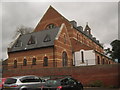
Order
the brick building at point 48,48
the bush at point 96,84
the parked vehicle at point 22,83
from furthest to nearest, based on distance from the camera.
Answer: the brick building at point 48,48, the bush at point 96,84, the parked vehicle at point 22,83

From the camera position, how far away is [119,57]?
164 ft

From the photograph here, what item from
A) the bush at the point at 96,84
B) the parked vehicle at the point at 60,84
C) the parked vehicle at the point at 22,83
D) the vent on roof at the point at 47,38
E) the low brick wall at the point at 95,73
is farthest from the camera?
the vent on roof at the point at 47,38

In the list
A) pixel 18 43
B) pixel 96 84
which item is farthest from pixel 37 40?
pixel 96 84

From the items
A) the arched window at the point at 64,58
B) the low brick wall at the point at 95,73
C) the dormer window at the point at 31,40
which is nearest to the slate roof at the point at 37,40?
the dormer window at the point at 31,40

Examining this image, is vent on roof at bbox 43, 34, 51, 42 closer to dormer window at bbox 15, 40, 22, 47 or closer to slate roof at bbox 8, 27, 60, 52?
slate roof at bbox 8, 27, 60, 52

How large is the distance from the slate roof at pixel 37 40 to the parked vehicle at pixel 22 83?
2156 centimetres

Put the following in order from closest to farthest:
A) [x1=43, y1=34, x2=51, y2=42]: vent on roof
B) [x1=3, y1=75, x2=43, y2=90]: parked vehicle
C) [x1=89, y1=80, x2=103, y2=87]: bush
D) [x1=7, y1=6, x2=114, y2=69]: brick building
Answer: [x1=3, y1=75, x2=43, y2=90]: parked vehicle < [x1=89, y1=80, x2=103, y2=87]: bush < [x1=7, y1=6, x2=114, y2=69]: brick building < [x1=43, y1=34, x2=51, y2=42]: vent on roof

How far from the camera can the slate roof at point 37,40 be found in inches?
1498

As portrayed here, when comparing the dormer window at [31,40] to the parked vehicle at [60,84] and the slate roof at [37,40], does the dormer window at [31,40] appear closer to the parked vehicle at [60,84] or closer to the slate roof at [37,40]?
the slate roof at [37,40]

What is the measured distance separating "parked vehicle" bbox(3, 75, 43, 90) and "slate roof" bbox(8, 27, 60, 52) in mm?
21556

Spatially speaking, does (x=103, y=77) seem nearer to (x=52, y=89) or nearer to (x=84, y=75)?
(x=84, y=75)

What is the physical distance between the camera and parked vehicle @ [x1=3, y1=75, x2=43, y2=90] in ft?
45.8

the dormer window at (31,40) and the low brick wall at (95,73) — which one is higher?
the dormer window at (31,40)

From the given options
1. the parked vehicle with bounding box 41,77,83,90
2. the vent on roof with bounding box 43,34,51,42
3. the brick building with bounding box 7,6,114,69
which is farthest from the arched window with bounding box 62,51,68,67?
the parked vehicle with bounding box 41,77,83,90
